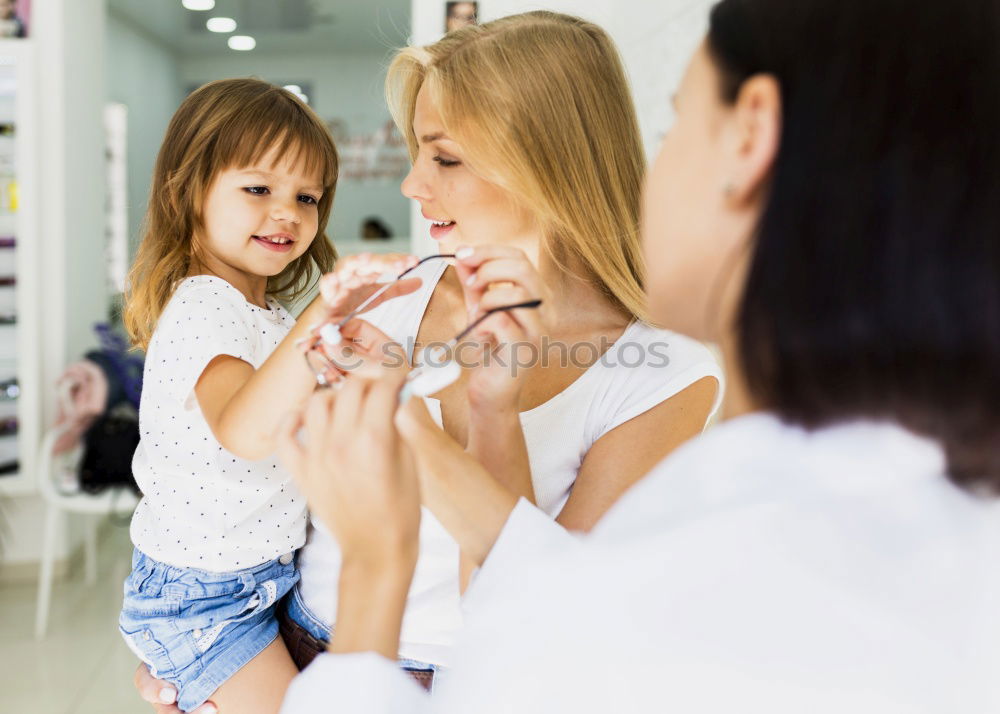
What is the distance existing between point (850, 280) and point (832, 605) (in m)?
0.20

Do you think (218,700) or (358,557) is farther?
(218,700)

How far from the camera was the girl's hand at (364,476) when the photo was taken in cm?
65

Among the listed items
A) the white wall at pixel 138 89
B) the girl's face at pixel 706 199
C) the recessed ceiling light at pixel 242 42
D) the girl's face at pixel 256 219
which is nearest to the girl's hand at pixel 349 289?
the girl's face at pixel 706 199

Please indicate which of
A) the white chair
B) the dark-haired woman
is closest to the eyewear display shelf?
the white chair

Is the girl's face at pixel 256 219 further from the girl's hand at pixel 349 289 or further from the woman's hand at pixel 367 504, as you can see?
the woman's hand at pixel 367 504

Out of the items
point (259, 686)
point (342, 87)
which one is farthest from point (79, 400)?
point (342, 87)

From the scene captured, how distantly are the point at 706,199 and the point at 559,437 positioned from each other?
21.2 inches

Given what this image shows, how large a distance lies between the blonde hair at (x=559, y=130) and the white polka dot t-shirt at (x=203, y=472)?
18.3 inches

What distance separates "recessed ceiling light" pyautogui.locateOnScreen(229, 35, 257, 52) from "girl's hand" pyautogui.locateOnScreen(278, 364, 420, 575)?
8.07 m

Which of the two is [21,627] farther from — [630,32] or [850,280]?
[850,280]

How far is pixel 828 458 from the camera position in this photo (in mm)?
544

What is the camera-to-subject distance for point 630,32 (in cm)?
305

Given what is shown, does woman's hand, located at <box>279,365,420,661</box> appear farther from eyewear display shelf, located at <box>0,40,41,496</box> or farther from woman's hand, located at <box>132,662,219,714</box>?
eyewear display shelf, located at <box>0,40,41,496</box>

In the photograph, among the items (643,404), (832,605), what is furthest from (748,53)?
(643,404)
